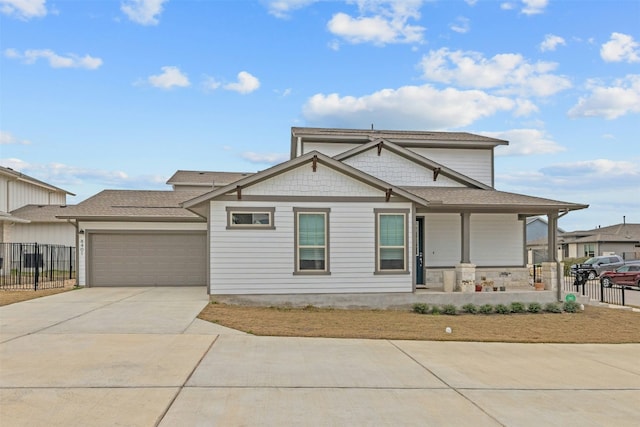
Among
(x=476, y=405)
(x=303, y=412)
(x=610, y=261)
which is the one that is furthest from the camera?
(x=610, y=261)

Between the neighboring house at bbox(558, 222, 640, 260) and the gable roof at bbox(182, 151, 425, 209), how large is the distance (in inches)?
1600

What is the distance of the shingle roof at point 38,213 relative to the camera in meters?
29.8

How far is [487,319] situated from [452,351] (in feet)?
19.3

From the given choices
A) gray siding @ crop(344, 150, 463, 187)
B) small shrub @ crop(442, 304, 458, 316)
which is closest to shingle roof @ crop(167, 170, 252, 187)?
gray siding @ crop(344, 150, 463, 187)

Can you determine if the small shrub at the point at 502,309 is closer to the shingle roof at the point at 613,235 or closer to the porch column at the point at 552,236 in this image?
the porch column at the point at 552,236

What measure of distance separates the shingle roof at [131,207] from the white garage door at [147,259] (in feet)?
2.61

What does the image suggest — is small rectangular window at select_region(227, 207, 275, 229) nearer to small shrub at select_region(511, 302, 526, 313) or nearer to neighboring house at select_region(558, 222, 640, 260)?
small shrub at select_region(511, 302, 526, 313)

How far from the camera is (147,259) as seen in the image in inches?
797

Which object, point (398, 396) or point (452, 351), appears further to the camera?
point (452, 351)

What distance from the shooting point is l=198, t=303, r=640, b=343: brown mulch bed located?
456 inches

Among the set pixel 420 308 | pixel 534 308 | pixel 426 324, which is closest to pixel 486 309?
pixel 534 308

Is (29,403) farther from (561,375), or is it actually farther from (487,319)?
(487,319)

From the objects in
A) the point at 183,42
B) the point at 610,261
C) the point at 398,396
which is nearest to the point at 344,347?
the point at 398,396

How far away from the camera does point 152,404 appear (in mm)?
5980
